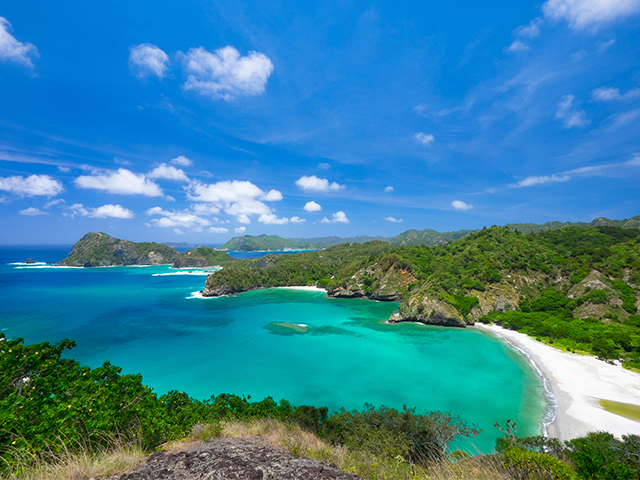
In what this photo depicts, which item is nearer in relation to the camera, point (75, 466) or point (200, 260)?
point (75, 466)

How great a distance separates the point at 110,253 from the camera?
598ft

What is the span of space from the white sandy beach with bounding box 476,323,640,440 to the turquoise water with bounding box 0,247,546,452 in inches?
62.6

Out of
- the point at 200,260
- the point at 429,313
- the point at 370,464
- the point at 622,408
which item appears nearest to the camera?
the point at 370,464

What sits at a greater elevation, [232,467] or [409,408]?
[232,467]

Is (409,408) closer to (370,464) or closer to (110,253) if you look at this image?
(370,464)

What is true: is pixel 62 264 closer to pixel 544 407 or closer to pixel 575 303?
pixel 544 407

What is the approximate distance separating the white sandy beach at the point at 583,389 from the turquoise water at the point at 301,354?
1589 mm

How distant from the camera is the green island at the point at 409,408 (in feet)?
21.9

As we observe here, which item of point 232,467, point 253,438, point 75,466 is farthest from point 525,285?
point 75,466

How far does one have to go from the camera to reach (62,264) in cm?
17300

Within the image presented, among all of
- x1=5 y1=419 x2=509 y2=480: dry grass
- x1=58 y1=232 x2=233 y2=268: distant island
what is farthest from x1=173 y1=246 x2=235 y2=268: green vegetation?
x1=5 y1=419 x2=509 y2=480: dry grass

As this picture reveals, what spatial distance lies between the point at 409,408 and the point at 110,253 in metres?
230

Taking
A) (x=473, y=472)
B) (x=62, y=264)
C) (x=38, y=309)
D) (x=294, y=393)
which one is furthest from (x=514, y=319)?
(x=62, y=264)

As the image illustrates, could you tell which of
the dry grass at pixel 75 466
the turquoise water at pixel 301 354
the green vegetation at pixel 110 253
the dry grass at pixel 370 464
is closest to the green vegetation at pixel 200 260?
the green vegetation at pixel 110 253
